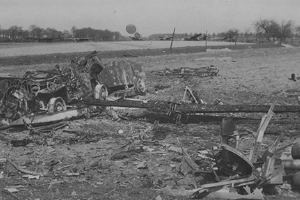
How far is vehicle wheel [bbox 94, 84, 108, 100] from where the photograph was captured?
42.3 ft

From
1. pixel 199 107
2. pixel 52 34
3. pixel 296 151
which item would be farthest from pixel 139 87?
pixel 52 34

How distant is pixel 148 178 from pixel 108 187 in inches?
26.1

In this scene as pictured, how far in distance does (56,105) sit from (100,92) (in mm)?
1983

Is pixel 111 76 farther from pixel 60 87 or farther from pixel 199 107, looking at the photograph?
pixel 199 107

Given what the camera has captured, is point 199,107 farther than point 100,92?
No

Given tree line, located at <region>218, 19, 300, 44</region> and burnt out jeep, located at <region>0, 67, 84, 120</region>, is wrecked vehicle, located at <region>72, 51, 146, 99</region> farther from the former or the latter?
tree line, located at <region>218, 19, 300, 44</region>

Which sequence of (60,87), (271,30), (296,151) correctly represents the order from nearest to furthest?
(296,151) → (60,87) → (271,30)

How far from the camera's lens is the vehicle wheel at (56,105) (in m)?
11.1

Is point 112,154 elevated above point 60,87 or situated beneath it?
situated beneath

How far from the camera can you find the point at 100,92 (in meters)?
13.0

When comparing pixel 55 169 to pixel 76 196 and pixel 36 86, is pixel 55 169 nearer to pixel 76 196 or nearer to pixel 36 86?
pixel 76 196

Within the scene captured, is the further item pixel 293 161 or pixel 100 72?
pixel 100 72

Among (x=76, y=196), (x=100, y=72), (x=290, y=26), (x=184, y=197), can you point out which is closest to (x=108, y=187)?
(x=76, y=196)

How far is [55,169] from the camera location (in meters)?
7.17
